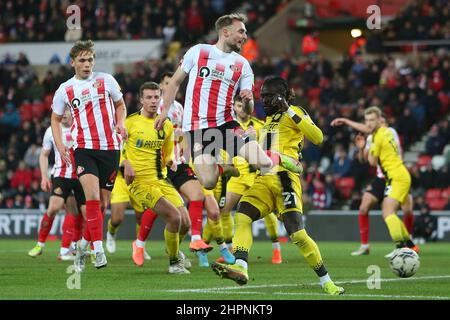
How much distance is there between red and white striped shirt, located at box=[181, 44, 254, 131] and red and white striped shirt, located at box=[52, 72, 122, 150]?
1.42m

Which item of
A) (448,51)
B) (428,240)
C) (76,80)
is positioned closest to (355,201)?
(428,240)

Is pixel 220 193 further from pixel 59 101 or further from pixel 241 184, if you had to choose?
Result: pixel 59 101

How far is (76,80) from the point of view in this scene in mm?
12039

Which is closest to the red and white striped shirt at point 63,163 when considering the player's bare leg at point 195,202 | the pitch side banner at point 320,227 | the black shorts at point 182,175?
the black shorts at point 182,175

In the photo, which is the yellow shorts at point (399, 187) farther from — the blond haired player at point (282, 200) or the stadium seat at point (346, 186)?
the stadium seat at point (346, 186)

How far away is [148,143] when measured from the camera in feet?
43.1

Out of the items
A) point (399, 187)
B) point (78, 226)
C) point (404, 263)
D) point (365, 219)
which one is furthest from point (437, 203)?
point (404, 263)

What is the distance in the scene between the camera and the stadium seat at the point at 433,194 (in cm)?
2341

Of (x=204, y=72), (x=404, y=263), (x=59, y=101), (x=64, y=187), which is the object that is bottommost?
(x=404, y=263)

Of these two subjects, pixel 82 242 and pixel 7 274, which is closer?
pixel 7 274

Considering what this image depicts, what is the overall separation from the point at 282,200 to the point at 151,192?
294 centimetres
